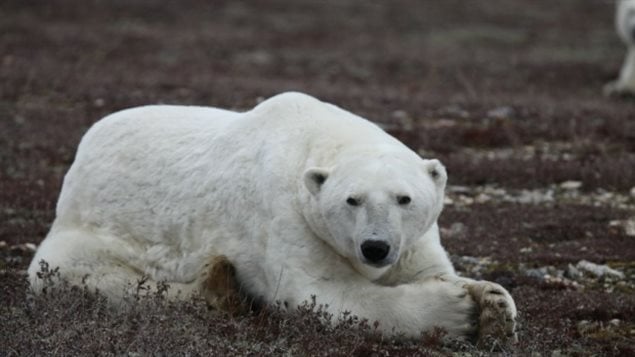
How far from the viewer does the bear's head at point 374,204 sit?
5.88m

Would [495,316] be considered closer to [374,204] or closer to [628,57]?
[374,204]

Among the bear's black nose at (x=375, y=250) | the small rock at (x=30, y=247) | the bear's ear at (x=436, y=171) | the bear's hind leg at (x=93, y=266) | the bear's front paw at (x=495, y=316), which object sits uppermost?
the bear's ear at (x=436, y=171)

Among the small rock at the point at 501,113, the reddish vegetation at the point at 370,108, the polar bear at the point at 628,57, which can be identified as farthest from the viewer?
the polar bear at the point at 628,57

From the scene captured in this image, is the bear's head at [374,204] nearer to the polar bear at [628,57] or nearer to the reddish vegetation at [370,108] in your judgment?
the reddish vegetation at [370,108]

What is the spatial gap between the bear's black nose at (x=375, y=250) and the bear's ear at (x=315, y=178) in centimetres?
52

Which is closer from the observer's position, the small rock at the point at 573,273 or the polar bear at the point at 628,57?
the small rock at the point at 573,273

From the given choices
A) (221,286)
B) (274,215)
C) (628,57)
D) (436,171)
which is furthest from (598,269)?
(628,57)

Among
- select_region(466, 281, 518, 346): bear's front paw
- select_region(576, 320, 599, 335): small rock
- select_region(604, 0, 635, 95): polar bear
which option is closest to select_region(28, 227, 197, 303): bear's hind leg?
select_region(466, 281, 518, 346): bear's front paw

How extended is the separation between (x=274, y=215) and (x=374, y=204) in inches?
32.2

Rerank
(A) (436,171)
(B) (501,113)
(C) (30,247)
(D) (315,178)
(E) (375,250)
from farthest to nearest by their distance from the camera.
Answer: (B) (501,113)
(C) (30,247)
(A) (436,171)
(D) (315,178)
(E) (375,250)

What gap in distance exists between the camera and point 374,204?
5910mm

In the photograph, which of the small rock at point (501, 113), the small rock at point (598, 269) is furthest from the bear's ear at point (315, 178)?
the small rock at point (501, 113)

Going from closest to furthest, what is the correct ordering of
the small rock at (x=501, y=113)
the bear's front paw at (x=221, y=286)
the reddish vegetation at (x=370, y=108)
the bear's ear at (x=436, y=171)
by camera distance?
the reddish vegetation at (x=370, y=108) < the bear's ear at (x=436, y=171) < the bear's front paw at (x=221, y=286) < the small rock at (x=501, y=113)

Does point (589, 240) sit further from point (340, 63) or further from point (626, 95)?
→ point (340, 63)
